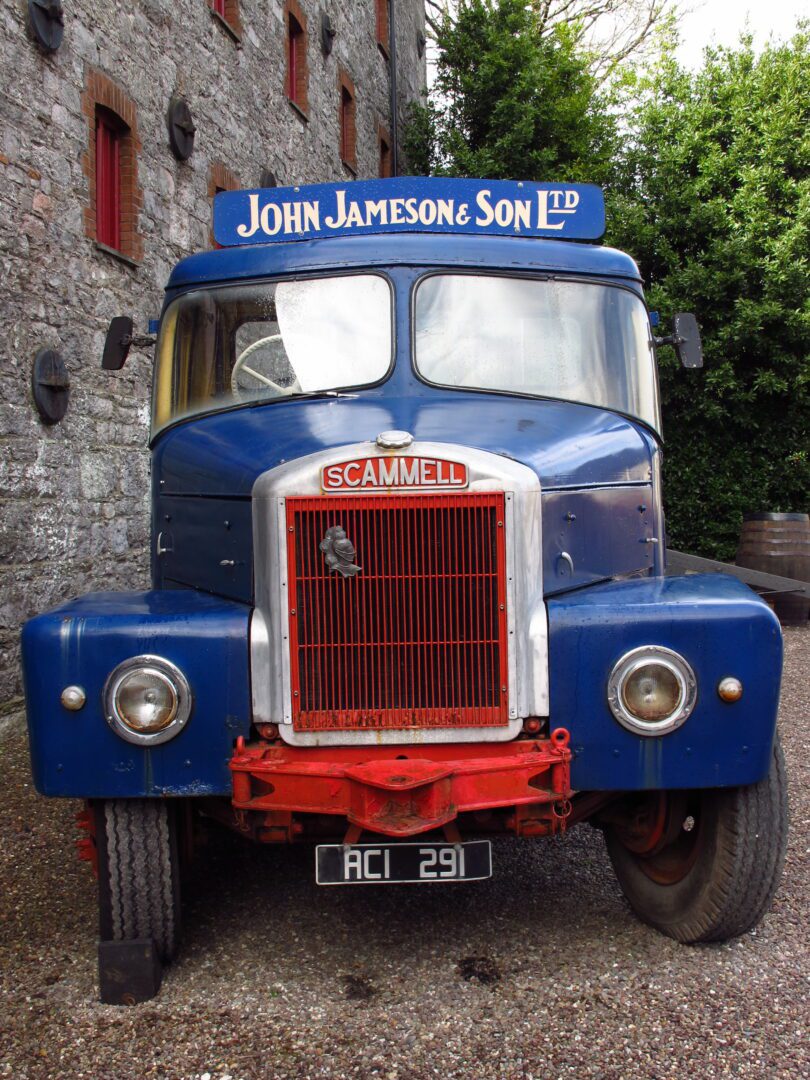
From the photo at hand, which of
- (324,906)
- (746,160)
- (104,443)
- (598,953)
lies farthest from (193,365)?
(746,160)

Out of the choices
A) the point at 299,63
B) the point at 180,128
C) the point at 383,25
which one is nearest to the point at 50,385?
the point at 180,128

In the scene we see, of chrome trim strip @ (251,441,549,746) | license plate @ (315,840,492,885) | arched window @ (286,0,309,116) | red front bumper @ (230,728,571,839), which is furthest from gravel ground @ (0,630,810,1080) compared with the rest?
arched window @ (286,0,309,116)

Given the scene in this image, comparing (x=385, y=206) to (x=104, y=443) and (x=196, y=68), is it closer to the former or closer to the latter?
(x=104, y=443)

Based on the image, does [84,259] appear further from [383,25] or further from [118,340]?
[383,25]

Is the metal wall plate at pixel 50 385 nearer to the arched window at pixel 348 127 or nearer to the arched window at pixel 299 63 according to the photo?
the arched window at pixel 299 63

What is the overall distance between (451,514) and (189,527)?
1208mm

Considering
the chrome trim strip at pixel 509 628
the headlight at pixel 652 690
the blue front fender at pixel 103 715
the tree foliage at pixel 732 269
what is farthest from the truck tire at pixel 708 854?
the tree foliage at pixel 732 269

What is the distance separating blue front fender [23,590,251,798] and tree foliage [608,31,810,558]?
12698 millimetres

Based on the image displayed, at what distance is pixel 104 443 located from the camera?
873 cm

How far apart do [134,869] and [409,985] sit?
0.90 m

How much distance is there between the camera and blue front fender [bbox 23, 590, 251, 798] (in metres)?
3.18

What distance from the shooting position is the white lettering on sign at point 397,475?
3.25 metres

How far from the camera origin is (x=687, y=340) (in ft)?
16.0

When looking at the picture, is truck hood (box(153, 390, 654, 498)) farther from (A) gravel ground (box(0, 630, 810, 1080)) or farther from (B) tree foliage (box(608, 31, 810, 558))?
(B) tree foliage (box(608, 31, 810, 558))
